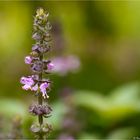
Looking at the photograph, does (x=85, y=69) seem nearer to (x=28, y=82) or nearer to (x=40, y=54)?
(x=28, y=82)

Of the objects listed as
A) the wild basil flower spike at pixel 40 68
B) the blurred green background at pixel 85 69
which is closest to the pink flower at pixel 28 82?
the wild basil flower spike at pixel 40 68

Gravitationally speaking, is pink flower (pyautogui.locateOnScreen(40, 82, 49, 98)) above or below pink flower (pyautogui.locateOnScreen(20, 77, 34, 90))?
below

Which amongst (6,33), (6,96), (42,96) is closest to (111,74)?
(6,96)

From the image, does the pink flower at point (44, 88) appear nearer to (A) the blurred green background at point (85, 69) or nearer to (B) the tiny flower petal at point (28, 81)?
(B) the tiny flower petal at point (28, 81)

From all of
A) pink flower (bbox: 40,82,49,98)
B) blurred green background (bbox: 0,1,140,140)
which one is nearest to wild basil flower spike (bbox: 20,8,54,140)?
pink flower (bbox: 40,82,49,98)

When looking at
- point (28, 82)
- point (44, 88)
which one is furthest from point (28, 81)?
point (44, 88)

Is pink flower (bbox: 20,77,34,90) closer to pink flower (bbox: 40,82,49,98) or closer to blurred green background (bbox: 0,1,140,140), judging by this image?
pink flower (bbox: 40,82,49,98)

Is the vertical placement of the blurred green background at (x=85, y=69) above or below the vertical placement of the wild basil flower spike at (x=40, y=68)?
above
